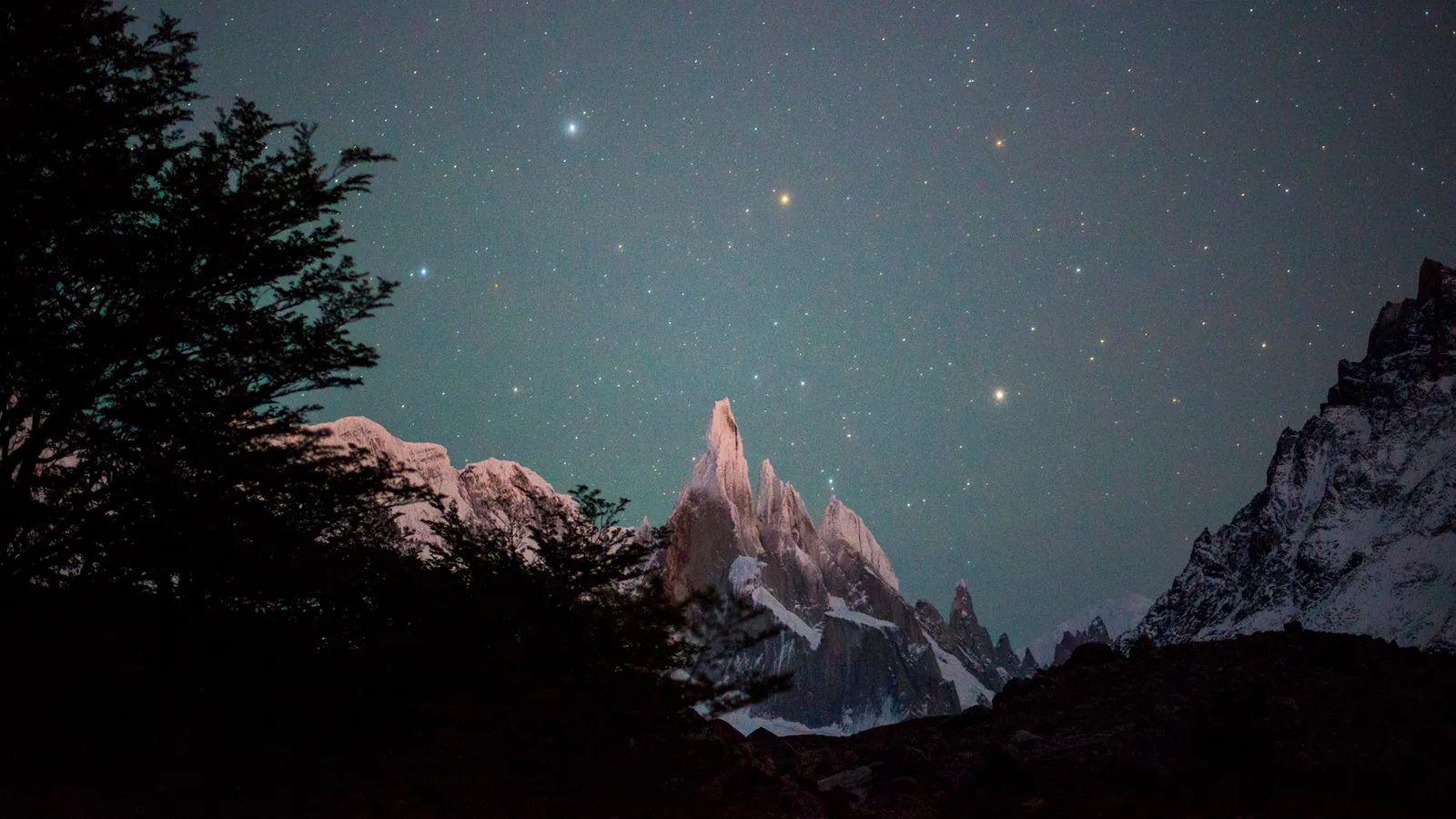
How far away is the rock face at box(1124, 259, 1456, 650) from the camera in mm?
132000

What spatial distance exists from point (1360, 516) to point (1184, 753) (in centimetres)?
19511

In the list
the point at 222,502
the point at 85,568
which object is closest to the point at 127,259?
the point at 222,502

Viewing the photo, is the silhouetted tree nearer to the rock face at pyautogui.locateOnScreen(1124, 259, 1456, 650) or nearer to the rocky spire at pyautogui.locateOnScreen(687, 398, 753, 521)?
the rock face at pyautogui.locateOnScreen(1124, 259, 1456, 650)

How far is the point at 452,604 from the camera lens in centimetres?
1135

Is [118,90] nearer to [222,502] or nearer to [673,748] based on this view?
[222,502]

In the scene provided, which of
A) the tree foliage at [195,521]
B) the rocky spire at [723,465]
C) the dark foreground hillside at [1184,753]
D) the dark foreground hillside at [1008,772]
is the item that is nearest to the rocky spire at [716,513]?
the rocky spire at [723,465]

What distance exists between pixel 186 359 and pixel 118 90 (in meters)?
3.72

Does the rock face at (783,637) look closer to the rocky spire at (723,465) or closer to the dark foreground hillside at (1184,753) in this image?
the rocky spire at (723,465)

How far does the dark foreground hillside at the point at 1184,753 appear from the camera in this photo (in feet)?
31.6

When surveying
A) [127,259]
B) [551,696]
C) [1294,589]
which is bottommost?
[551,696]

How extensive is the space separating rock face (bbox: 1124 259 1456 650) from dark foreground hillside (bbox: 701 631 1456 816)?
14474 cm

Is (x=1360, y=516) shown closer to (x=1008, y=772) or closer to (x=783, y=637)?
(x=783, y=637)

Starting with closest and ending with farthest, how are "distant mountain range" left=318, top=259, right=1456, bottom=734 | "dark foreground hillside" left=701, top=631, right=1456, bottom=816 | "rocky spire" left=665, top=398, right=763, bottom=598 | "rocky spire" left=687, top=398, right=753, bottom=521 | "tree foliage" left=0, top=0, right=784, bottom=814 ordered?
"tree foliage" left=0, top=0, right=784, bottom=814 → "dark foreground hillside" left=701, top=631, right=1456, bottom=816 → "distant mountain range" left=318, top=259, right=1456, bottom=734 → "rocky spire" left=665, top=398, right=763, bottom=598 → "rocky spire" left=687, top=398, right=753, bottom=521

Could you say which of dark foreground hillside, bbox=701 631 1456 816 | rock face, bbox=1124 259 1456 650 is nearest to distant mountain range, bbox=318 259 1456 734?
rock face, bbox=1124 259 1456 650
